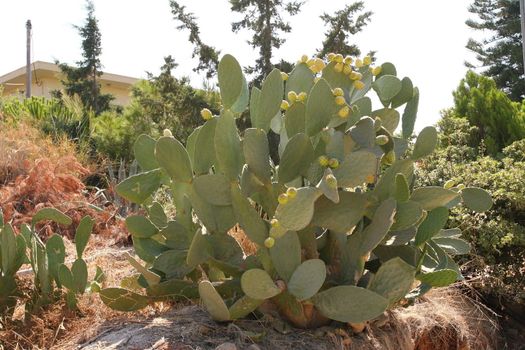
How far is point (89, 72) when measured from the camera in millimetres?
25938

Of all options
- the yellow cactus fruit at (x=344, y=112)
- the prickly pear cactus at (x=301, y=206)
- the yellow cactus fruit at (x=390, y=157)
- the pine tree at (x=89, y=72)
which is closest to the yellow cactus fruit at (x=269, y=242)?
the prickly pear cactus at (x=301, y=206)

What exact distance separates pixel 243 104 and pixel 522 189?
8.96 feet

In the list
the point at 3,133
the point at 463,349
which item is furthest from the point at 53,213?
the point at 3,133

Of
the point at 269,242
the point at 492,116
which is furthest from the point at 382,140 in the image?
the point at 492,116

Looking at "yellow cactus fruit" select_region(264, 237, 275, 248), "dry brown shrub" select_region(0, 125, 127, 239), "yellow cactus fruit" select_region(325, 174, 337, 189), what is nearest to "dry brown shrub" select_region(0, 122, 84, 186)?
"dry brown shrub" select_region(0, 125, 127, 239)

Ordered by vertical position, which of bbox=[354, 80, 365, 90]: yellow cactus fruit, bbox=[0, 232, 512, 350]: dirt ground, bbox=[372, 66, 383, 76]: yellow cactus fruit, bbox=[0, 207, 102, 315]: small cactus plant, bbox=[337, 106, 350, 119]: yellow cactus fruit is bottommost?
bbox=[0, 232, 512, 350]: dirt ground

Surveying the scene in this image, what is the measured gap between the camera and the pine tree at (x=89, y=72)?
24.9m

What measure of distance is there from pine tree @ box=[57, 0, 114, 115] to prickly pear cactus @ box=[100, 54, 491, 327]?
2271 cm

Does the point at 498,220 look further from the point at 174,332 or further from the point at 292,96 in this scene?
the point at 174,332

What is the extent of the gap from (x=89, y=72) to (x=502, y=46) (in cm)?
1880

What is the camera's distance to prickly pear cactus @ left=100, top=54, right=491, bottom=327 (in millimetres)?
2139

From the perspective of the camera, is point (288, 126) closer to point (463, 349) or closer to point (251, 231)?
point (251, 231)

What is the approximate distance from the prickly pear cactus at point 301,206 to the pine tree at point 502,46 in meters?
27.0

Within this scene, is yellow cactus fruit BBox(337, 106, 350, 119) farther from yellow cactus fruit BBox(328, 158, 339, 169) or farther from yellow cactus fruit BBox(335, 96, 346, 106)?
yellow cactus fruit BBox(328, 158, 339, 169)
